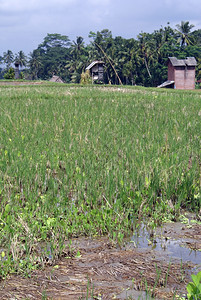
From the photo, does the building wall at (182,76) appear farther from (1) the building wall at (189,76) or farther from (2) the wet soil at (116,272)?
(2) the wet soil at (116,272)

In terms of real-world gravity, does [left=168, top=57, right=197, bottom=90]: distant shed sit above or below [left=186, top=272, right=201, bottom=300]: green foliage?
above

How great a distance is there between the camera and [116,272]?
8.92 ft

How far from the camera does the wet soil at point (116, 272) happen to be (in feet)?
8.02

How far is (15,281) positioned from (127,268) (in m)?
0.78

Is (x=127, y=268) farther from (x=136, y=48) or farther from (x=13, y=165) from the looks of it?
(x=136, y=48)

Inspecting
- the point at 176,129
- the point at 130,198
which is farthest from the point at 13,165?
the point at 176,129

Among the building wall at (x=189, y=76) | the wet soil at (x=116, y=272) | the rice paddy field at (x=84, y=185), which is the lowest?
the wet soil at (x=116, y=272)

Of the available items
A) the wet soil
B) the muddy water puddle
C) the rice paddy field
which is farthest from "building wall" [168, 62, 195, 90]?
the wet soil

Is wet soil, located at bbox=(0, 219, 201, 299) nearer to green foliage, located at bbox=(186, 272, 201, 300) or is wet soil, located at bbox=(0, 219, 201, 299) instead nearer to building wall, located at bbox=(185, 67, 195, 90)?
green foliage, located at bbox=(186, 272, 201, 300)

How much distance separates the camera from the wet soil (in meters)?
2.44

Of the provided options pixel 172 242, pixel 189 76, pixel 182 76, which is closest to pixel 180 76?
pixel 182 76

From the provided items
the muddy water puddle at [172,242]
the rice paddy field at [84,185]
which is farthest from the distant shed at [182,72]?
the muddy water puddle at [172,242]

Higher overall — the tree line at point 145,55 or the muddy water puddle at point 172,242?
the tree line at point 145,55

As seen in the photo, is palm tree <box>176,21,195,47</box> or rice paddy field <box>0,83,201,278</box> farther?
palm tree <box>176,21,195,47</box>
